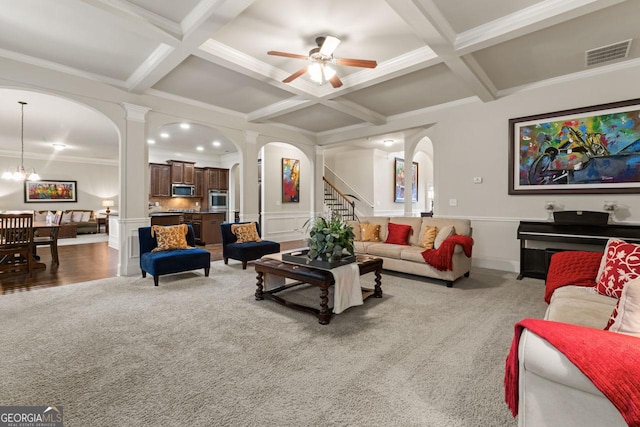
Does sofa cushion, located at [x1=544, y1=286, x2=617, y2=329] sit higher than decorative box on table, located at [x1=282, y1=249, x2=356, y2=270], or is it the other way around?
decorative box on table, located at [x1=282, y1=249, x2=356, y2=270]

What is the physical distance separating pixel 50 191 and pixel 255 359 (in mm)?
12202

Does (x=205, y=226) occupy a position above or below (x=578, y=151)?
below

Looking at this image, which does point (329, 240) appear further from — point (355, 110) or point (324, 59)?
point (355, 110)

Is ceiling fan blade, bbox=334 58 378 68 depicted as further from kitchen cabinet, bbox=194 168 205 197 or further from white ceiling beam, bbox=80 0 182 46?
kitchen cabinet, bbox=194 168 205 197

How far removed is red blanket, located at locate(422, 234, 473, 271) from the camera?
3.98 meters

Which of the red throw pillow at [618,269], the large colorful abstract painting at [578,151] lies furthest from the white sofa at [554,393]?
the large colorful abstract painting at [578,151]

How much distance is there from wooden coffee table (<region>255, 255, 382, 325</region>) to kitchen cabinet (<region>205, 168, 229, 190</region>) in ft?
24.3

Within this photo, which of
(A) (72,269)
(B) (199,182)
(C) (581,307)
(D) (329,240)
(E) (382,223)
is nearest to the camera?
(C) (581,307)

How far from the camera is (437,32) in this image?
3035 mm

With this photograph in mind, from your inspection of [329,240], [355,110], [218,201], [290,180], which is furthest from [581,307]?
[218,201]

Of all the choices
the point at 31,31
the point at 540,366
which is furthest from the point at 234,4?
the point at 540,366

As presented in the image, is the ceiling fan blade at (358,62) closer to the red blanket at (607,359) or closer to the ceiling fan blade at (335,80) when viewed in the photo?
the ceiling fan blade at (335,80)

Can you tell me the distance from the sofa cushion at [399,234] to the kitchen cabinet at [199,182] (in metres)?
7.33

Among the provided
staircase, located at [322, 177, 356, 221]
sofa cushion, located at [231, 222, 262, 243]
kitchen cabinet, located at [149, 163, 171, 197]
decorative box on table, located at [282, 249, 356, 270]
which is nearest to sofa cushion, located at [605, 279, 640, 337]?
decorative box on table, located at [282, 249, 356, 270]
